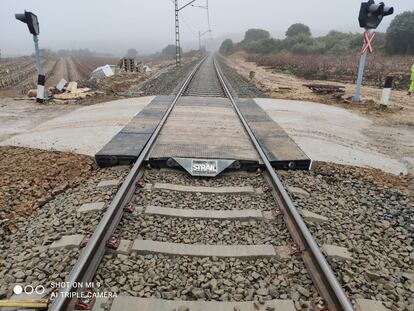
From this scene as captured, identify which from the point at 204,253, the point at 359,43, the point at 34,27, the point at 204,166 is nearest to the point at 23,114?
the point at 34,27

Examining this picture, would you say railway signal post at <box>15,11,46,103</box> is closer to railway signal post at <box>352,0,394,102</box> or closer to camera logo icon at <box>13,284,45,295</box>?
camera logo icon at <box>13,284,45,295</box>

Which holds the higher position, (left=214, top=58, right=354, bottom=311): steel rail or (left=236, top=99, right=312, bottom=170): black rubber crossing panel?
(left=236, top=99, right=312, bottom=170): black rubber crossing panel

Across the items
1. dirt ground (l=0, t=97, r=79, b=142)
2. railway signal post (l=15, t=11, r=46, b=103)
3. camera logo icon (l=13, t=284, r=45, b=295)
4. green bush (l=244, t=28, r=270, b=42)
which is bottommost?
camera logo icon (l=13, t=284, r=45, b=295)

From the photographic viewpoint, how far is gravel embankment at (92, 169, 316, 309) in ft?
8.74

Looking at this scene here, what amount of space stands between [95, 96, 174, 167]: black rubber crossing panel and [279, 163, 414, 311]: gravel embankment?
2515 mm

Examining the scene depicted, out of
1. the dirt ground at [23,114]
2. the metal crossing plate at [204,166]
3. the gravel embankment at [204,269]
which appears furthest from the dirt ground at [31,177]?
the dirt ground at [23,114]

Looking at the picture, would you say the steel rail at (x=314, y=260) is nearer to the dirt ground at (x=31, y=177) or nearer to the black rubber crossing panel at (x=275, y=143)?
the black rubber crossing panel at (x=275, y=143)

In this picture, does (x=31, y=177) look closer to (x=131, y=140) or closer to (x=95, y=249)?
(x=131, y=140)

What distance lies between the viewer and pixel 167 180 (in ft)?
15.1

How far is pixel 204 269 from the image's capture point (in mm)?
2920

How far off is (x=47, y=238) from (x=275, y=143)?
4.14 meters

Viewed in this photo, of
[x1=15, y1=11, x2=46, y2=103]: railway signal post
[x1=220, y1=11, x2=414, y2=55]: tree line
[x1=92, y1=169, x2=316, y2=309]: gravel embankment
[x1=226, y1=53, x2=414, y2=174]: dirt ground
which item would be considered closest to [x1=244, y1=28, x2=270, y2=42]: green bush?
[x1=220, y1=11, x2=414, y2=55]: tree line

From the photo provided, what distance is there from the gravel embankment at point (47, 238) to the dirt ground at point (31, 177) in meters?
0.16

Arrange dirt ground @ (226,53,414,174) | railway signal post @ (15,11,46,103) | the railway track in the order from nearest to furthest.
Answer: the railway track → dirt ground @ (226,53,414,174) → railway signal post @ (15,11,46,103)
